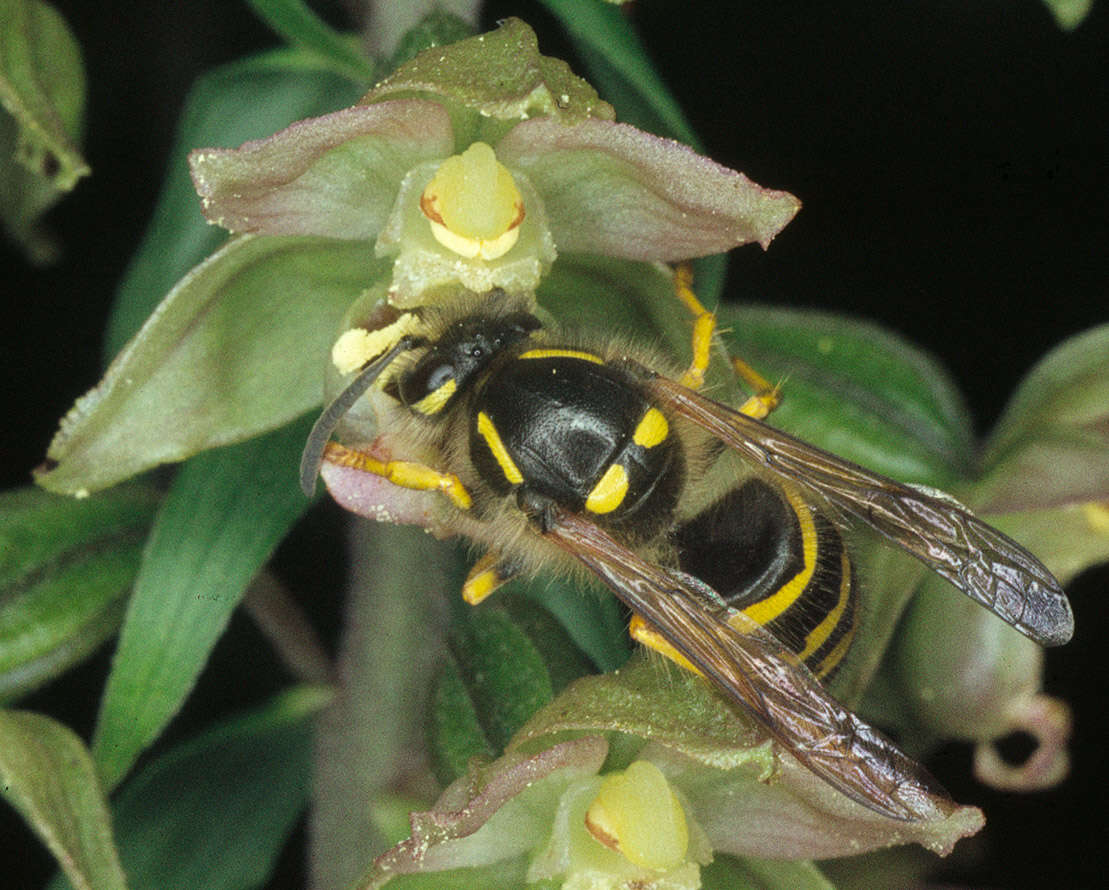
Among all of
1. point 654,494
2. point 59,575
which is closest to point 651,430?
point 654,494

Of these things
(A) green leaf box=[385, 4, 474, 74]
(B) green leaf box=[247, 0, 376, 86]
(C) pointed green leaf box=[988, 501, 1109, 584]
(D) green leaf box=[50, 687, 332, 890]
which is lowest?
(D) green leaf box=[50, 687, 332, 890]

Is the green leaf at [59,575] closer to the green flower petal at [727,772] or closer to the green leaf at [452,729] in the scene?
the green leaf at [452,729]

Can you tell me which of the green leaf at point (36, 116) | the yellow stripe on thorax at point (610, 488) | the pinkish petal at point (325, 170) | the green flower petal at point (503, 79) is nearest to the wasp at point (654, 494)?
the yellow stripe on thorax at point (610, 488)

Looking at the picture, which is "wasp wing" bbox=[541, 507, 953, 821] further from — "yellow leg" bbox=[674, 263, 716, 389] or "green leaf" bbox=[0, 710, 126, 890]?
"green leaf" bbox=[0, 710, 126, 890]

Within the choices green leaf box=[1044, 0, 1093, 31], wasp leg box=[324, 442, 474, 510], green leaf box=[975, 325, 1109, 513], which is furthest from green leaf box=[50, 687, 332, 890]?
green leaf box=[1044, 0, 1093, 31]

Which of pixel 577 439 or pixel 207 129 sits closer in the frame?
pixel 577 439

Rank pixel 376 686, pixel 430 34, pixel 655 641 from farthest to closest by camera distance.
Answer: pixel 376 686
pixel 430 34
pixel 655 641

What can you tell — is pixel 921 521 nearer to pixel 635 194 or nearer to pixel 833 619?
pixel 833 619
